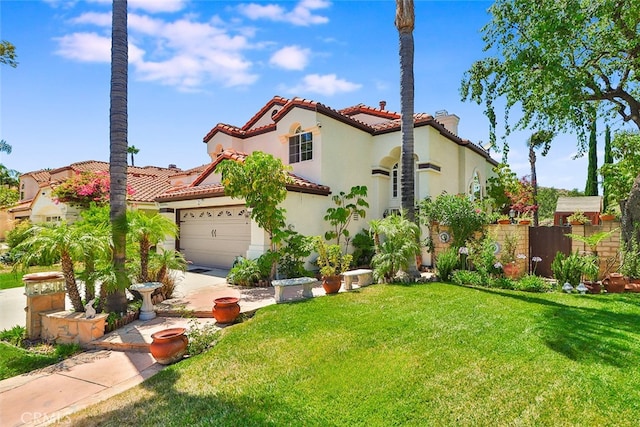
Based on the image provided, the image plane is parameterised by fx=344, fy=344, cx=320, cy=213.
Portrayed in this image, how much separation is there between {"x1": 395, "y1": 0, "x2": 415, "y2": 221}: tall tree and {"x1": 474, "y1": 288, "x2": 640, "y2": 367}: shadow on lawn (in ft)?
18.2

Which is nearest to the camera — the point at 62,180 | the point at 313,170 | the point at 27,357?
the point at 27,357

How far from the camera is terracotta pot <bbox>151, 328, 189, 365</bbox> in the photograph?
20.1 feet

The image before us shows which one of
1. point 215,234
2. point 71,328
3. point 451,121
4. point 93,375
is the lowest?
point 93,375

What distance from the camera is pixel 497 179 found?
24.5 metres

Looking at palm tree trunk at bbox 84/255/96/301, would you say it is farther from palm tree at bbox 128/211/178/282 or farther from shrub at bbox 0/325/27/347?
shrub at bbox 0/325/27/347

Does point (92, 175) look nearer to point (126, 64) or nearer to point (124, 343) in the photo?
point (126, 64)

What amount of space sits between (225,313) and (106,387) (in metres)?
2.88

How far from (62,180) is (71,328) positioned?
19990 millimetres

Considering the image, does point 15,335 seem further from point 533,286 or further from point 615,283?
point 615,283

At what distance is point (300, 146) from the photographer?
669 inches

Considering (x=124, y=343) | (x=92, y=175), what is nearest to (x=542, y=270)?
(x=124, y=343)

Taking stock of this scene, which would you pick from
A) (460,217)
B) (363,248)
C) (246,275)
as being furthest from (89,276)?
(460,217)

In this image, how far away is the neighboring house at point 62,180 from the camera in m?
21.0

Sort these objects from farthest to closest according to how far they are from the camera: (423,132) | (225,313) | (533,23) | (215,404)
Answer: (423,132), (533,23), (225,313), (215,404)
